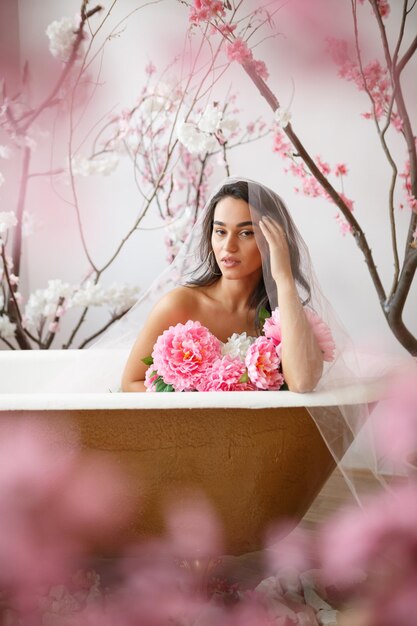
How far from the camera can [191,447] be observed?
5.55 ft

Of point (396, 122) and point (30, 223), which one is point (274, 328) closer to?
point (396, 122)

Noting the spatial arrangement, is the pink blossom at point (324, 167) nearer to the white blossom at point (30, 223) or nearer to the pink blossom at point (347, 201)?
the pink blossom at point (347, 201)

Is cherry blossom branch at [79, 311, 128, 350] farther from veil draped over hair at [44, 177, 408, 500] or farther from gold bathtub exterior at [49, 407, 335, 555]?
gold bathtub exterior at [49, 407, 335, 555]

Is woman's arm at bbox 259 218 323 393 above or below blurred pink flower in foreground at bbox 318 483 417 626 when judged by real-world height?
above

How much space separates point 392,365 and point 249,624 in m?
0.70

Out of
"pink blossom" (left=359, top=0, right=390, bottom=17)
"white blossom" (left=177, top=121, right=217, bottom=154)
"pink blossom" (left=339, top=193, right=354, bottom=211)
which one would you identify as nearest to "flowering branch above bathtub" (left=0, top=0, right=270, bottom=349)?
"white blossom" (left=177, top=121, right=217, bottom=154)

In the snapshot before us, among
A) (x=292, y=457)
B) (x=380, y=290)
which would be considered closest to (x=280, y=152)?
(x=380, y=290)

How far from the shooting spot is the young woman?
1.74 m

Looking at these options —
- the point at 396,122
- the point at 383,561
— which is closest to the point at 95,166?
the point at 396,122

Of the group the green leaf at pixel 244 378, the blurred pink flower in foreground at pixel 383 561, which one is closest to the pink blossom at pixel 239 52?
the green leaf at pixel 244 378

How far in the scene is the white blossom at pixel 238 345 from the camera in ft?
6.21

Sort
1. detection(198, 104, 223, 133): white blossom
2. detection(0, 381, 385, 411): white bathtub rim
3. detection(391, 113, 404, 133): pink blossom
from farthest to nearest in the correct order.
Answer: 1. detection(391, 113, 404, 133): pink blossom
2. detection(198, 104, 223, 133): white blossom
3. detection(0, 381, 385, 411): white bathtub rim

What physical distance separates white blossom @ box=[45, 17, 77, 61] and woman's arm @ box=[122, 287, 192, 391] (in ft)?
4.87

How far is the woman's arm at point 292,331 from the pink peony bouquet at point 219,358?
43mm
